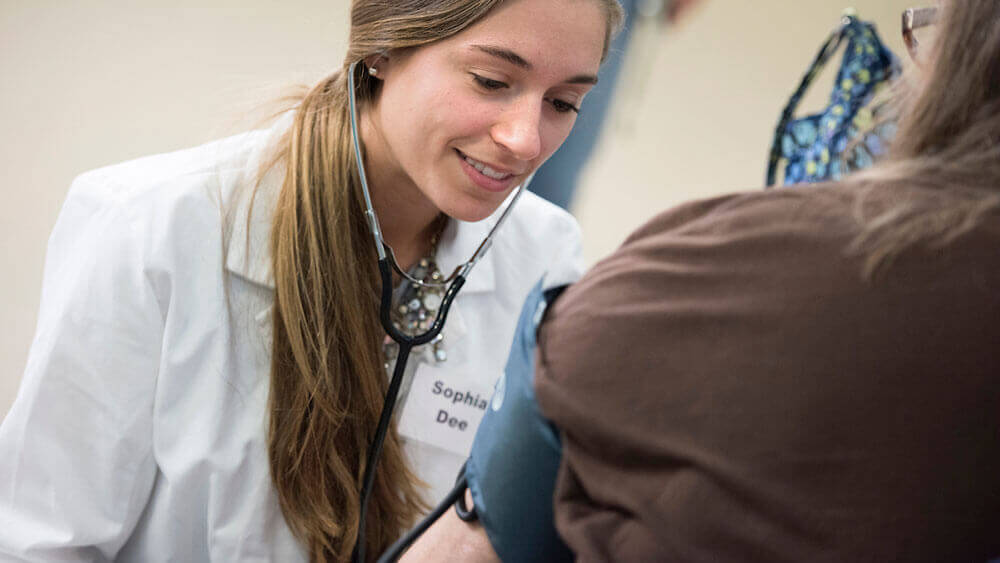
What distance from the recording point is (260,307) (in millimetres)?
953

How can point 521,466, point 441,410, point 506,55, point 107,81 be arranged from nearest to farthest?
point 521,466
point 506,55
point 441,410
point 107,81

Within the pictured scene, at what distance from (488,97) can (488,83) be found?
0.01m

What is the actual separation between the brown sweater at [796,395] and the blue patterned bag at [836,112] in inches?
40.8

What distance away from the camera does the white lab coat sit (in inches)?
34.5

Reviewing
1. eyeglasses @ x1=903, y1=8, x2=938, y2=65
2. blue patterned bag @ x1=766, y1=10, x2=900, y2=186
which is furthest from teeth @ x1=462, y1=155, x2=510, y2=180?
blue patterned bag @ x1=766, y1=10, x2=900, y2=186

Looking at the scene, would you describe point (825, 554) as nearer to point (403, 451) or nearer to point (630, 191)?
point (403, 451)

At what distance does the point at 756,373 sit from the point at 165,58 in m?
1.25

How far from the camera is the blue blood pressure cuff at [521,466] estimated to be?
54cm

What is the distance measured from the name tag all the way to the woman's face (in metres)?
0.22

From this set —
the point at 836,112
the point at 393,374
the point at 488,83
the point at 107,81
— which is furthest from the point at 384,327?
the point at 836,112

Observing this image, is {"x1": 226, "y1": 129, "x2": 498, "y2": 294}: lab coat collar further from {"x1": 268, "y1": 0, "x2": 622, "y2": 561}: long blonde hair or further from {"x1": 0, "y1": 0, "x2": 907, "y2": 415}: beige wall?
{"x1": 0, "y1": 0, "x2": 907, "y2": 415}: beige wall

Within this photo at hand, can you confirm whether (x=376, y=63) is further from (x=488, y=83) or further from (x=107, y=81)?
(x=107, y=81)

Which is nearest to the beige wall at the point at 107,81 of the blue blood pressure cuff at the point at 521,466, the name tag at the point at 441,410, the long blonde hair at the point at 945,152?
the name tag at the point at 441,410

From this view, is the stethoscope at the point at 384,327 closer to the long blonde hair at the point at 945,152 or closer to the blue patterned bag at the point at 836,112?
the long blonde hair at the point at 945,152
